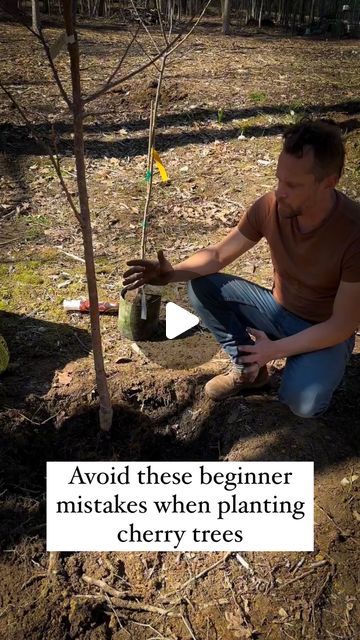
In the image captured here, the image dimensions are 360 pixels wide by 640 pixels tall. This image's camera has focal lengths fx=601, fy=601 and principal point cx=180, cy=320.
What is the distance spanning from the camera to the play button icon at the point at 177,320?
10.8ft

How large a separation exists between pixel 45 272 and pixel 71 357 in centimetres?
93

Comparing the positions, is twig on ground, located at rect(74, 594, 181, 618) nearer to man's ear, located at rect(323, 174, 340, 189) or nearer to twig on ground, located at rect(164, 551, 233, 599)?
twig on ground, located at rect(164, 551, 233, 599)

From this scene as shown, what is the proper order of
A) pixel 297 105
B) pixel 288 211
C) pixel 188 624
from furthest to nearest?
pixel 297 105
pixel 288 211
pixel 188 624

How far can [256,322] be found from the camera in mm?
2605

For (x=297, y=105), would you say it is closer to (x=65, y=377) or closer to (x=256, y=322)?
(x=256, y=322)

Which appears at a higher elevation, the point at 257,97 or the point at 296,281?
the point at 257,97

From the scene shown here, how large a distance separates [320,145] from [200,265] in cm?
75

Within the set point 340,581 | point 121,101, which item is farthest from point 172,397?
point 121,101

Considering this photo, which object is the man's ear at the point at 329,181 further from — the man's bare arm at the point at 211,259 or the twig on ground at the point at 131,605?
the twig on ground at the point at 131,605

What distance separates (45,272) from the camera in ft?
12.2

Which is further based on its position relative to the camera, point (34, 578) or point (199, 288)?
point (199, 288)

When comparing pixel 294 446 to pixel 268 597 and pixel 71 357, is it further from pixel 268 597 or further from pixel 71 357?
pixel 71 357

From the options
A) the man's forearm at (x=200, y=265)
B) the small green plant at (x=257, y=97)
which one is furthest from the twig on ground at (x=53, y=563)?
the small green plant at (x=257, y=97)

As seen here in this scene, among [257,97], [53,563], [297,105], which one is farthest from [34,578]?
[257,97]
